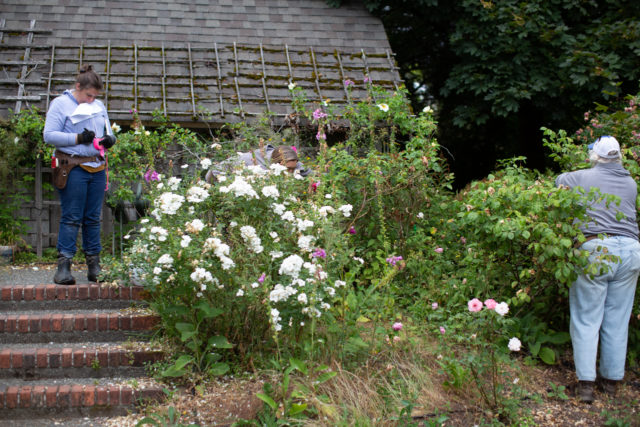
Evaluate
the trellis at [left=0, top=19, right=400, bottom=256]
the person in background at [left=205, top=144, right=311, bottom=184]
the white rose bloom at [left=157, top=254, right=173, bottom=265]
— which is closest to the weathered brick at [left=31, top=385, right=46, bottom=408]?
the white rose bloom at [left=157, top=254, right=173, bottom=265]

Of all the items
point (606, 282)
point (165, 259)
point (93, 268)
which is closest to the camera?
point (165, 259)

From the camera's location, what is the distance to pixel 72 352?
4.11 meters

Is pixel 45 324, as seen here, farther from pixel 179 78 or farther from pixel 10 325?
pixel 179 78

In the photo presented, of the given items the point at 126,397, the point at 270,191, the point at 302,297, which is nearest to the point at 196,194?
the point at 270,191

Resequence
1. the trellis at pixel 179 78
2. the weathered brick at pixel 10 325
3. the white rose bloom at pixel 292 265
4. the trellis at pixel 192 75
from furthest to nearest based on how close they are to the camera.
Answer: the trellis at pixel 192 75 < the trellis at pixel 179 78 < the weathered brick at pixel 10 325 < the white rose bloom at pixel 292 265

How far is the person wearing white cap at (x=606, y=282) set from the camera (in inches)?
157

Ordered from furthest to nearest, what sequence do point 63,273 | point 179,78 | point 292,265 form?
point 179,78 < point 63,273 < point 292,265

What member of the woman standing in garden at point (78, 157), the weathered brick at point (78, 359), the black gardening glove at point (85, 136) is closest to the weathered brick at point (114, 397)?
the weathered brick at point (78, 359)

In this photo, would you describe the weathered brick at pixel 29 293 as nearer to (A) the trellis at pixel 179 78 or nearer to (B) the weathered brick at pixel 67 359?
(B) the weathered brick at pixel 67 359

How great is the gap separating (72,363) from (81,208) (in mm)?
1370

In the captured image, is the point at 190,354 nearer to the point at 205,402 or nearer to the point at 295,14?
the point at 205,402

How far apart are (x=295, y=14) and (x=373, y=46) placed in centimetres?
138

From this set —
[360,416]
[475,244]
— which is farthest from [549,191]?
[360,416]

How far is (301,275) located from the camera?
3.67 m
